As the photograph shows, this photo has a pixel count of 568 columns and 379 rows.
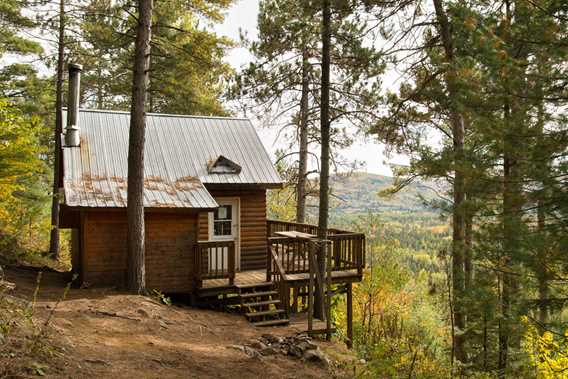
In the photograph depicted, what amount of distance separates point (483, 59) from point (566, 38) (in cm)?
122

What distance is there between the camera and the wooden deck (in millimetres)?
12500

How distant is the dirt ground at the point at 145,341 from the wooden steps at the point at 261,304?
0.39 metres

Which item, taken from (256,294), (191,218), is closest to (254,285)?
(256,294)

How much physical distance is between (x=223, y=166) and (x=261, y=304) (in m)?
4.75

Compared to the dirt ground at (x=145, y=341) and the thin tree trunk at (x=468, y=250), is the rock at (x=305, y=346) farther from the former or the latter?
the thin tree trunk at (x=468, y=250)

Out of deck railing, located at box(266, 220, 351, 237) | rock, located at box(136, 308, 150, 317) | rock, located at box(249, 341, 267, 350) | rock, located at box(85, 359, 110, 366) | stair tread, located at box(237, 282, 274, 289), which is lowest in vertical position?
rock, located at box(249, 341, 267, 350)

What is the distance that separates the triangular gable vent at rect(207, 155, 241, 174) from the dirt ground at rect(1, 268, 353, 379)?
470 cm

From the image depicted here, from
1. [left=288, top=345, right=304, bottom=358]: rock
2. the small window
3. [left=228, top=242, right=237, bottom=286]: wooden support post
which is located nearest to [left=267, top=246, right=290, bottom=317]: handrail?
[left=228, top=242, right=237, bottom=286]: wooden support post

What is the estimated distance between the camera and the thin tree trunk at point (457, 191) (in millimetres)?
10594

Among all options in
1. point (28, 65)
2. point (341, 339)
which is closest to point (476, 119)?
point (341, 339)

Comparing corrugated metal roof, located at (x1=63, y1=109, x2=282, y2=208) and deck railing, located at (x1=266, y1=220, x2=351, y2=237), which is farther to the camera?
deck railing, located at (x1=266, y1=220, x2=351, y2=237)

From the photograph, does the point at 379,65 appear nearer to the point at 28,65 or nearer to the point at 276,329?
the point at 276,329

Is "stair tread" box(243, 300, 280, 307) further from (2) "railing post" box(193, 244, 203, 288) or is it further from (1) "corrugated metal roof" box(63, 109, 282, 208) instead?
(1) "corrugated metal roof" box(63, 109, 282, 208)

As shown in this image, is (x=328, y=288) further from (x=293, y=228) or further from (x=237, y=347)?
(x=293, y=228)
